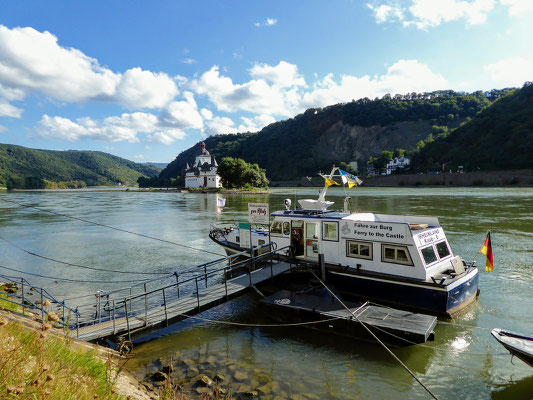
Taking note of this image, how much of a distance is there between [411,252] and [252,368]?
745 cm

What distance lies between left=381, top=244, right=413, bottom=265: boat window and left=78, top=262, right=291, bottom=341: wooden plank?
4.45 m

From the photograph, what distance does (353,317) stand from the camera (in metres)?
11.9

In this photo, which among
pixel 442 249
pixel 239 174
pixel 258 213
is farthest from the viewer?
pixel 239 174

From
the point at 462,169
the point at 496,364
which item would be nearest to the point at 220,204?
the point at 496,364

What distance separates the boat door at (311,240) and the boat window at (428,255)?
4571mm

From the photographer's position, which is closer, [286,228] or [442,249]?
[442,249]

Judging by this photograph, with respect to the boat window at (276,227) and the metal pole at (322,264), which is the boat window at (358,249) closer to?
the metal pole at (322,264)

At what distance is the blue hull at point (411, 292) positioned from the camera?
12945mm

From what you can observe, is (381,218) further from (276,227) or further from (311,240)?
(276,227)

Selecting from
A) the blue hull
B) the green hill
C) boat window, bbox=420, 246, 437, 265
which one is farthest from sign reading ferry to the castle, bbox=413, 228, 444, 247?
the green hill

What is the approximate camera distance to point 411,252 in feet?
44.1

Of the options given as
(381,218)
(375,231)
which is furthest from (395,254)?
(381,218)

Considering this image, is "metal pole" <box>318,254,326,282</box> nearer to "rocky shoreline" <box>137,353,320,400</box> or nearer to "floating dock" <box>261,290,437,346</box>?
"floating dock" <box>261,290,437,346</box>

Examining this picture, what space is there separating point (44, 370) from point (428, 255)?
13.6 metres
